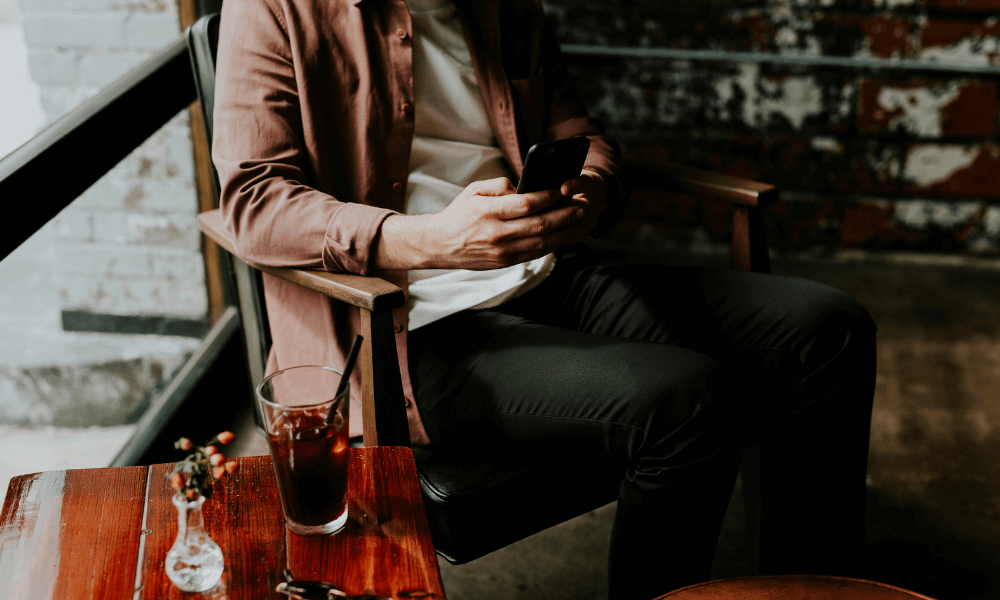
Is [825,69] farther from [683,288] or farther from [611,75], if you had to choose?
[683,288]

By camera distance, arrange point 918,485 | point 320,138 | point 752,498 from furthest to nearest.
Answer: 1. point 918,485
2. point 752,498
3. point 320,138

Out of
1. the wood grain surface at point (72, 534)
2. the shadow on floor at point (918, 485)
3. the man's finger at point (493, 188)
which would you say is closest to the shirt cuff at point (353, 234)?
the man's finger at point (493, 188)

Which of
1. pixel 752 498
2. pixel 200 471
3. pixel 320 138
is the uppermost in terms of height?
pixel 320 138

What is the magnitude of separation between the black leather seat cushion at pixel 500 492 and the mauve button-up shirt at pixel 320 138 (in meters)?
0.11

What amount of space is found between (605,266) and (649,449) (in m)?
0.45

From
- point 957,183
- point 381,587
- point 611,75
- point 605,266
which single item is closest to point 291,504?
point 381,587

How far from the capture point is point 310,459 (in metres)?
0.78

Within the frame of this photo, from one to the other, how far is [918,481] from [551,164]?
1359mm

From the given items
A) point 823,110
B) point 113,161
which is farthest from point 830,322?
point 823,110

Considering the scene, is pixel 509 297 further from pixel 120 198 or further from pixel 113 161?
pixel 120 198

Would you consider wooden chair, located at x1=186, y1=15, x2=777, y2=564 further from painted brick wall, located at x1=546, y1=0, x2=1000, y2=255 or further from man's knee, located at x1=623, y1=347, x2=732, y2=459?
painted brick wall, located at x1=546, y1=0, x2=1000, y2=255

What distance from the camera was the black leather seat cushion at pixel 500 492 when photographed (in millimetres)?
1063

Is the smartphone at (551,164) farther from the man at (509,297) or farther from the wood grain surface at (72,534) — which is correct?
the wood grain surface at (72,534)

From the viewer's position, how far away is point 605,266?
1.44 meters
